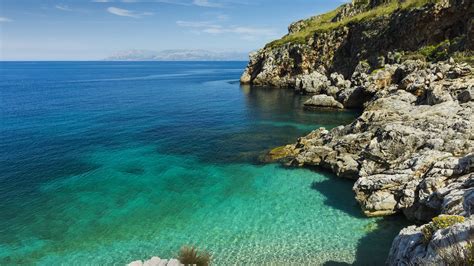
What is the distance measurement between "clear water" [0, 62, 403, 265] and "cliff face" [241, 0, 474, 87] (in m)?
39.0

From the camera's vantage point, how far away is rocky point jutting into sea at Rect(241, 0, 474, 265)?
671 inches

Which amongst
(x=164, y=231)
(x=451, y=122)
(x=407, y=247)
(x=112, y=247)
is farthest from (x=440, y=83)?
(x=112, y=247)

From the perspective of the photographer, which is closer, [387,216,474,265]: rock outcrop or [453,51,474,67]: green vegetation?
[387,216,474,265]: rock outcrop

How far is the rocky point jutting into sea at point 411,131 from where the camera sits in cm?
1703

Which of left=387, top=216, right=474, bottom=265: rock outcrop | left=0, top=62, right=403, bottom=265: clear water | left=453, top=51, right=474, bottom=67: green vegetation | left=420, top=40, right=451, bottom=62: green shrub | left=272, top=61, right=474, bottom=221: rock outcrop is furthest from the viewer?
left=420, top=40, right=451, bottom=62: green shrub

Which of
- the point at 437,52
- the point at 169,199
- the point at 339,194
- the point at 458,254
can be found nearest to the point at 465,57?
the point at 437,52

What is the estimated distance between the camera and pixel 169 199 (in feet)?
101

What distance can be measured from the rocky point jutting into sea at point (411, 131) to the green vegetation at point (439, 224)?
64mm

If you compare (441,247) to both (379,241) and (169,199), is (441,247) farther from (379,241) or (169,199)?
(169,199)

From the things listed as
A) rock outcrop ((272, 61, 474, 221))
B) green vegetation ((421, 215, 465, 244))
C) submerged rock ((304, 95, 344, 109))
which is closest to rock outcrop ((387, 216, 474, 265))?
green vegetation ((421, 215, 465, 244))

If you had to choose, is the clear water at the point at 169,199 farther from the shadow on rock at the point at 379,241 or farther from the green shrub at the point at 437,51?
the green shrub at the point at 437,51

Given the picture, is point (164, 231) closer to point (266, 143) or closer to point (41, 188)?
point (41, 188)

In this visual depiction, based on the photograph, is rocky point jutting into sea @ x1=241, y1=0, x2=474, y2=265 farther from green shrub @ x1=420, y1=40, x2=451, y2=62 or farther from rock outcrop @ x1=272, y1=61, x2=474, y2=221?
green shrub @ x1=420, y1=40, x2=451, y2=62

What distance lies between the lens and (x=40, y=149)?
46031 mm
